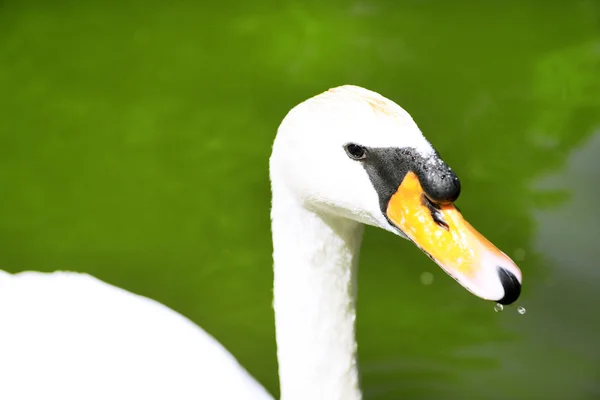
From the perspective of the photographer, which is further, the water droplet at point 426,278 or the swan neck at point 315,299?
the water droplet at point 426,278

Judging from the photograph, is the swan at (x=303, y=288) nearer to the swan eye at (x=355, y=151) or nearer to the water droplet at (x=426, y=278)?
the swan eye at (x=355, y=151)

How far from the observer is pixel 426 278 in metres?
2.95

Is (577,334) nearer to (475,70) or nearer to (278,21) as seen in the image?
(475,70)

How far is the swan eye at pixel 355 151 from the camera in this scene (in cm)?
148

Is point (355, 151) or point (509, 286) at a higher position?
point (355, 151)

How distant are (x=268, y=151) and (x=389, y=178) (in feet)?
6.39

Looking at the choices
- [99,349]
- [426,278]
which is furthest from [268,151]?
[99,349]

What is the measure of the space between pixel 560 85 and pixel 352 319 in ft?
7.42

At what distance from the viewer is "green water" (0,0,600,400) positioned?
2812mm

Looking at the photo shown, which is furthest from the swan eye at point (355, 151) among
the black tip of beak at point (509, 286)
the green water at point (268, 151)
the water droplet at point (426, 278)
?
the water droplet at point (426, 278)

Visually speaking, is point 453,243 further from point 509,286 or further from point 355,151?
point 355,151

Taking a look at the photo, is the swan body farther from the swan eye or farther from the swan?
the swan eye

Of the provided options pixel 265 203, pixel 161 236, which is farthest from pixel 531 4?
pixel 161 236

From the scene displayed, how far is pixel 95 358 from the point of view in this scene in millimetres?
2113
